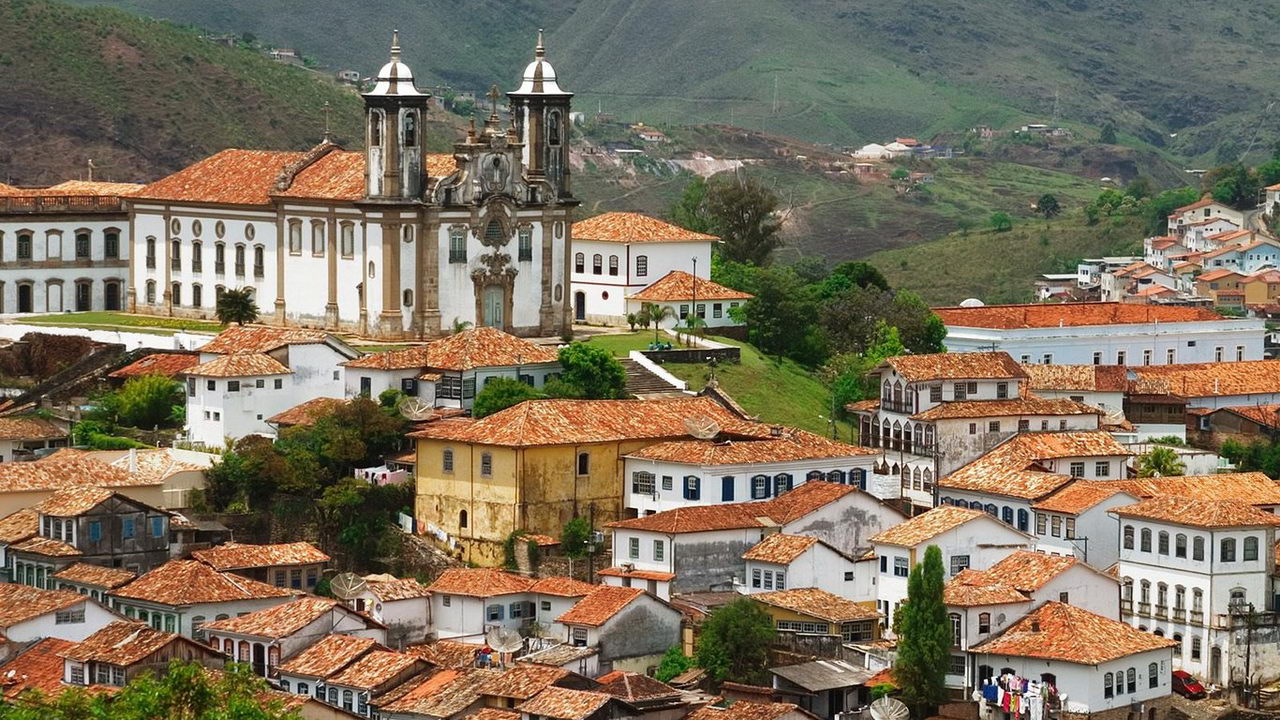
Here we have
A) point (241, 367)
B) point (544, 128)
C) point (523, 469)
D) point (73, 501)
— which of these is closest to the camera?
point (73, 501)

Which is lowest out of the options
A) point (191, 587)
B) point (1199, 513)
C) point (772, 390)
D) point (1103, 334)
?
point (191, 587)

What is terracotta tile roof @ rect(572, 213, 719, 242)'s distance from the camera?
102688 millimetres

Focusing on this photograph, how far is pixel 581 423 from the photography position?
79.5 m

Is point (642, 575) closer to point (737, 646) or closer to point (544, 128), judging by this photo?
point (737, 646)

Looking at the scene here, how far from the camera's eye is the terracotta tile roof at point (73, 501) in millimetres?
76000

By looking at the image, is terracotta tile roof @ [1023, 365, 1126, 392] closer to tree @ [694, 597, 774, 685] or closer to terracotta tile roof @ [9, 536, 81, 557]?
tree @ [694, 597, 774, 685]

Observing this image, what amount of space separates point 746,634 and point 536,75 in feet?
100

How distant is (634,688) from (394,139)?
28.8 metres

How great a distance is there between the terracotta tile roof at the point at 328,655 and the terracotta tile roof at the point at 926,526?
14.0m

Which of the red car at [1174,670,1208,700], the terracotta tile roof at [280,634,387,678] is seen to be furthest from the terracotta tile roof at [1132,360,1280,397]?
the terracotta tile roof at [280,634,387,678]

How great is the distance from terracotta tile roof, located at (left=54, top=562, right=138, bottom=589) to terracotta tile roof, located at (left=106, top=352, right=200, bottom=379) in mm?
14128

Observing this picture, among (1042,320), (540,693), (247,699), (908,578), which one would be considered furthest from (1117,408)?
(247,699)

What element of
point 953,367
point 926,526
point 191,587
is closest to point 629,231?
point 953,367

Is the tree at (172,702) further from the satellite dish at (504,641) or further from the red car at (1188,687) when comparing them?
the red car at (1188,687)
